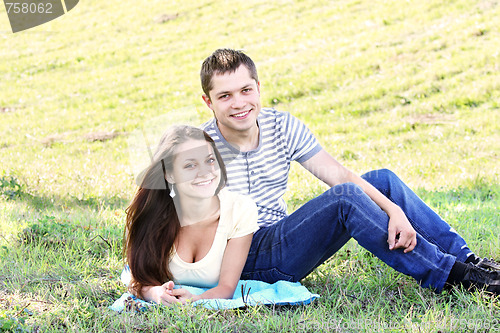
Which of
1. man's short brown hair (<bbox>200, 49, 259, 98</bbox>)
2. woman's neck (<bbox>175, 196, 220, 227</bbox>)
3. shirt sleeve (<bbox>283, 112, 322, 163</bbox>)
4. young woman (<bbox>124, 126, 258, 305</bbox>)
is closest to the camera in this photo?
young woman (<bbox>124, 126, 258, 305</bbox>)

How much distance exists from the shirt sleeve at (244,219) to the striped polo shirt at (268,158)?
0.23 m

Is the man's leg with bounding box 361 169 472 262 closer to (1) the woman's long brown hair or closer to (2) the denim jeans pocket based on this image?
(2) the denim jeans pocket

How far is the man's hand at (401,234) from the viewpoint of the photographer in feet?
9.41

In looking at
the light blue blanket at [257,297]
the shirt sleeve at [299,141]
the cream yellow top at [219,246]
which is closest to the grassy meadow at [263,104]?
the light blue blanket at [257,297]

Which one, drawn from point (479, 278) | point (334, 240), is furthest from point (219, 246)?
point (479, 278)

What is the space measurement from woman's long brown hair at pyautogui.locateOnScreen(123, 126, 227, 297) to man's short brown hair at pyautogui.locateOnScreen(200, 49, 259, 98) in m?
0.38

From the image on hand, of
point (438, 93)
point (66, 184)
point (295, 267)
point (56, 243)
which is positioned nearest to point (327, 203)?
point (295, 267)

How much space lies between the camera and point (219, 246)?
10.2 feet

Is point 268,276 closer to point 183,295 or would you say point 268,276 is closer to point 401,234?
point 183,295

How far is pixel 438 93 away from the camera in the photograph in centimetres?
971

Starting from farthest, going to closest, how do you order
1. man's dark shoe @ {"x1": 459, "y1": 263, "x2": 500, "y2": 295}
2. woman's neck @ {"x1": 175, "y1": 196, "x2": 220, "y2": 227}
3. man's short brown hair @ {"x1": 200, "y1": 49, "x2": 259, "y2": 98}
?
man's short brown hair @ {"x1": 200, "y1": 49, "x2": 259, "y2": 98}
woman's neck @ {"x1": 175, "y1": 196, "x2": 220, "y2": 227}
man's dark shoe @ {"x1": 459, "y1": 263, "x2": 500, "y2": 295}

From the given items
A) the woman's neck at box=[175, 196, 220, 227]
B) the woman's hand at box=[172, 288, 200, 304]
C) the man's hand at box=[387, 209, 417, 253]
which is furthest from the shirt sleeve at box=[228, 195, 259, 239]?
the man's hand at box=[387, 209, 417, 253]

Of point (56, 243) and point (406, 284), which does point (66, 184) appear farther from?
point (406, 284)

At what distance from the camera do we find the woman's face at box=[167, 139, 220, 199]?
122 inches
